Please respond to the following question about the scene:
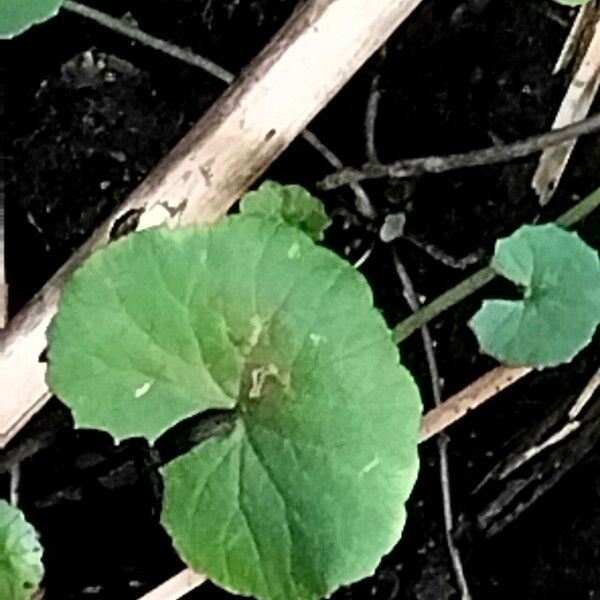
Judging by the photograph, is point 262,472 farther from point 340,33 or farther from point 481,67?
point 481,67

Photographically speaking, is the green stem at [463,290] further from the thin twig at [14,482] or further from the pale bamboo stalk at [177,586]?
the thin twig at [14,482]

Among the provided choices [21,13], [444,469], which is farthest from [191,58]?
[444,469]

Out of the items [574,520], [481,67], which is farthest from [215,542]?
[481,67]

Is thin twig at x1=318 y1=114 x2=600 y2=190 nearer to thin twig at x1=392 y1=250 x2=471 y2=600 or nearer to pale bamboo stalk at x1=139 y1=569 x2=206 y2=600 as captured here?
thin twig at x1=392 y1=250 x2=471 y2=600

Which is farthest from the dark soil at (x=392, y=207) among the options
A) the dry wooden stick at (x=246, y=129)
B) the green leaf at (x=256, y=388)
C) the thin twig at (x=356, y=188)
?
the green leaf at (x=256, y=388)

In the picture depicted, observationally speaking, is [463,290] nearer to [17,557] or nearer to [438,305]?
[438,305]

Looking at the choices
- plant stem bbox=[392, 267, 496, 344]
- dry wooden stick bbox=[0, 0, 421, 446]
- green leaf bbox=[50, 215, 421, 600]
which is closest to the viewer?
green leaf bbox=[50, 215, 421, 600]

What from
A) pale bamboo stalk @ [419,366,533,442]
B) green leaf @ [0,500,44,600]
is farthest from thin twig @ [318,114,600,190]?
green leaf @ [0,500,44,600]
